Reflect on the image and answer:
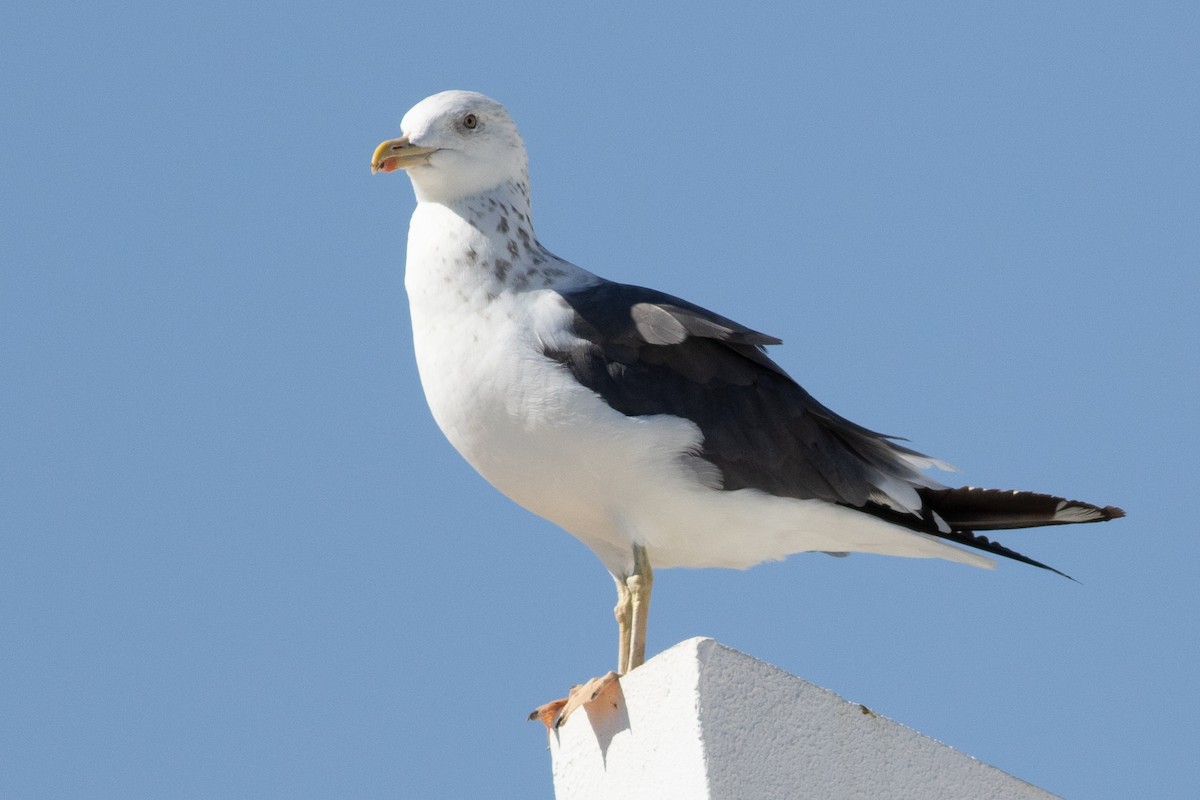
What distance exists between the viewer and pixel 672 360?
7109mm

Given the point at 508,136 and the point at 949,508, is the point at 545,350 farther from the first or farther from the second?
the point at 949,508

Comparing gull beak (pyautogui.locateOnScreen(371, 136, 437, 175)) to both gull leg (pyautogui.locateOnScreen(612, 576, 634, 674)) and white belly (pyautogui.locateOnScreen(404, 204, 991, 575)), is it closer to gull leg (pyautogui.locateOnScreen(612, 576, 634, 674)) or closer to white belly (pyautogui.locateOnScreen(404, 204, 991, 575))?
white belly (pyautogui.locateOnScreen(404, 204, 991, 575))

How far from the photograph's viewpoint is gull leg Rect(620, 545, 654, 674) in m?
6.86

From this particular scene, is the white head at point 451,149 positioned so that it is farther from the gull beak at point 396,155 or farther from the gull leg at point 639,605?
the gull leg at point 639,605

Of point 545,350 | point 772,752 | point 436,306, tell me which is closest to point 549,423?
point 545,350

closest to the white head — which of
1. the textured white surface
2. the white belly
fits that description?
the white belly

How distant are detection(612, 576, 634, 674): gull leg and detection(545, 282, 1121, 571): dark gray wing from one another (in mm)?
607

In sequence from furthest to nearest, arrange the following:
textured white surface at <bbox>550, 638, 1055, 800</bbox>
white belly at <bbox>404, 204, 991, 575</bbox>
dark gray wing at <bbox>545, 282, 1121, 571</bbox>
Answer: dark gray wing at <bbox>545, 282, 1121, 571</bbox>, white belly at <bbox>404, 204, 991, 575</bbox>, textured white surface at <bbox>550, 638, 1055, 800</bbox>

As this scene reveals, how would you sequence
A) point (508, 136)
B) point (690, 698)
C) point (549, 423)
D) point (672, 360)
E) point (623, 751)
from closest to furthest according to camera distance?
point (690, 698) → point (623, 751) → point (549, 423) → point (672, 360) → point (508, 136)

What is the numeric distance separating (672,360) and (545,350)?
59cm

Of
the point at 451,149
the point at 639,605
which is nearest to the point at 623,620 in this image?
the point at 639,605

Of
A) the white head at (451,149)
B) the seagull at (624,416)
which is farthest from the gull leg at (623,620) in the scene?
the white head at (451,149)

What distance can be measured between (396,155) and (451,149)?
251 mm

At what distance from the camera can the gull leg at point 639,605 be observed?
22.5 ft
